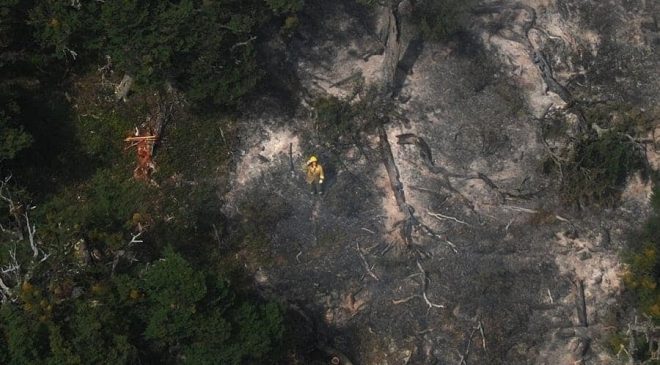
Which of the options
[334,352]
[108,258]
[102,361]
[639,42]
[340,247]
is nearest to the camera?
[102,361]

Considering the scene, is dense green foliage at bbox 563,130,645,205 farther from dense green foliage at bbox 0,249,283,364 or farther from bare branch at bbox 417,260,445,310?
dense green foliage at bbox 0,249,283,364

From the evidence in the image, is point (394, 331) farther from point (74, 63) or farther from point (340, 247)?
point (74, 63)

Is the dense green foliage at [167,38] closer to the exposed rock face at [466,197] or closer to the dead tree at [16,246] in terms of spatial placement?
the exposed rock face at [466,197]

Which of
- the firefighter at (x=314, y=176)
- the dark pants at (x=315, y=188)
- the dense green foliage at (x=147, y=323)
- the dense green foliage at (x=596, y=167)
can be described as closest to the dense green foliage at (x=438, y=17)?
the dense green foliage at (x=596, y=167)

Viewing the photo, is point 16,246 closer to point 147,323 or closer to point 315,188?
point 147,323

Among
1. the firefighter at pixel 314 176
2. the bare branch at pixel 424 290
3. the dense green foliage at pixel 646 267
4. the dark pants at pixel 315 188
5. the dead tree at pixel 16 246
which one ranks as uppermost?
the dead tree at pixel 16 246

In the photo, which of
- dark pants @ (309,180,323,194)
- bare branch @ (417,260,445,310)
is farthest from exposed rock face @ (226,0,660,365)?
dark pants @ (309,180,323,194)

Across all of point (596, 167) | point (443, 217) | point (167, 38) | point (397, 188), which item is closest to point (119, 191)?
point (167, 38)

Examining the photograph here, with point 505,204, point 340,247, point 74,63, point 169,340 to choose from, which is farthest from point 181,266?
point 505,204
